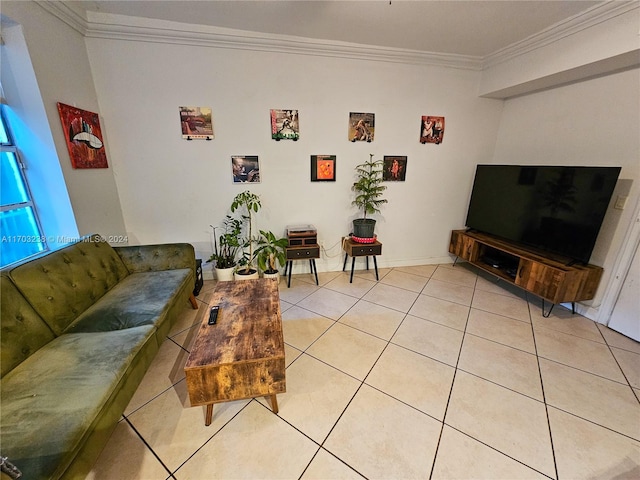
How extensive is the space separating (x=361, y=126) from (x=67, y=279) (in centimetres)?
299

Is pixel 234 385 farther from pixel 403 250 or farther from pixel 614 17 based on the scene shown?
pixel 614 17

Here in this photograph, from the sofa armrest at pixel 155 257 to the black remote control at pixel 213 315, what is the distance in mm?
895

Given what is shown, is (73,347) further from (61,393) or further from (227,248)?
(227,248)

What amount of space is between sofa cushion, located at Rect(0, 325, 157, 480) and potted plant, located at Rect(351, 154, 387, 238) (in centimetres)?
226

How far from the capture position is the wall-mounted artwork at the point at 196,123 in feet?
8.50

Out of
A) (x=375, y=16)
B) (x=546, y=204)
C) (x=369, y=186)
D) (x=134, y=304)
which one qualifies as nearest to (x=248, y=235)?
(x=134, y=304)

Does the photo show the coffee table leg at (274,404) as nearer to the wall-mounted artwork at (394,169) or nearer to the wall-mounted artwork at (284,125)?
the wall-mounted artwork at (284,125)

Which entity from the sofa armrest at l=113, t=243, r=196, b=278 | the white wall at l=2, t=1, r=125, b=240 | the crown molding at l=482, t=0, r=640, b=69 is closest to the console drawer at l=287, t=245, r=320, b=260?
the sofa armrest at l=113, t=243, r=196, b=278

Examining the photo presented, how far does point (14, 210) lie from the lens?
72.0 inches

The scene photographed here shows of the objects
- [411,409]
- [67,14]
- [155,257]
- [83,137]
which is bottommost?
[411,409]

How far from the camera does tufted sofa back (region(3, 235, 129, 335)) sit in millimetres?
1439

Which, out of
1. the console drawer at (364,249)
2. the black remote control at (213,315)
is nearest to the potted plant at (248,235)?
the black remote control at (213,315)

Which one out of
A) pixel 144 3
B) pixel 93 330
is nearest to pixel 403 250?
pixel 93 330

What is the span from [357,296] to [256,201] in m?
1.59
